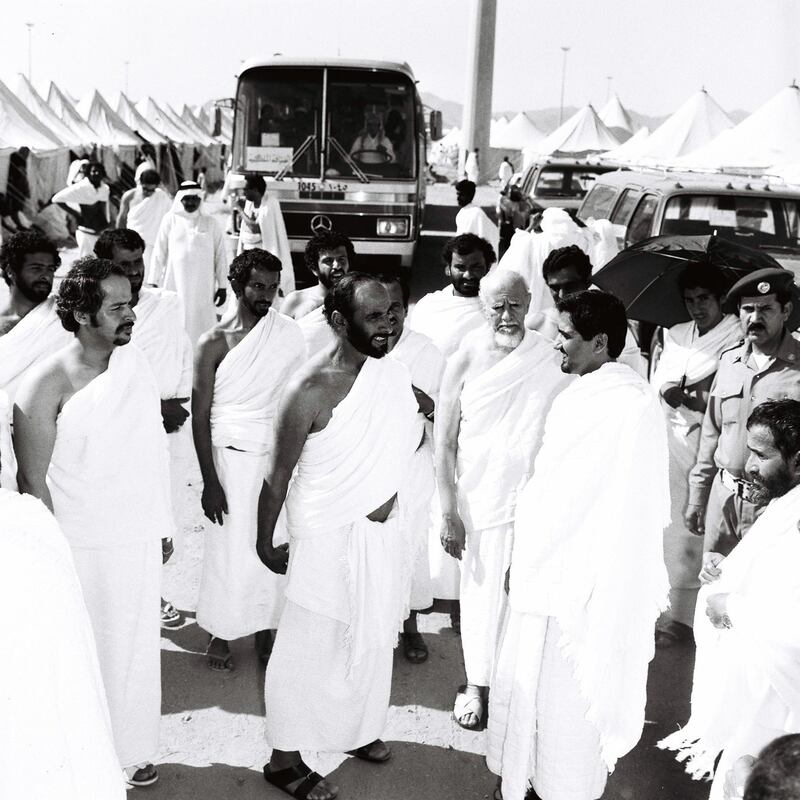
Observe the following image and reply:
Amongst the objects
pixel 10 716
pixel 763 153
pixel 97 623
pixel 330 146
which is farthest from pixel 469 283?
pixel 763 153

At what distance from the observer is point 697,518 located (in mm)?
4742

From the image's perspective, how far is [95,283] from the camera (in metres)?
3.52

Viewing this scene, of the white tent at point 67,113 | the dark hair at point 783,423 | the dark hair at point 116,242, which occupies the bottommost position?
the dark hair at point 783,423

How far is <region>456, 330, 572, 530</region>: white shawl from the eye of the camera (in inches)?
163

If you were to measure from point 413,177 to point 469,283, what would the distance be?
23.1ft

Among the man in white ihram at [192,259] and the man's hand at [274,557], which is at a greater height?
the man in white ihram at [192,259]

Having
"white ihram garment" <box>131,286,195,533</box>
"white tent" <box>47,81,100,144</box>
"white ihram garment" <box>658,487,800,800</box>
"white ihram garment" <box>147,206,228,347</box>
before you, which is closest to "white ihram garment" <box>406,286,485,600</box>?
"white ihram garment" <box>131,286,195,533</box>

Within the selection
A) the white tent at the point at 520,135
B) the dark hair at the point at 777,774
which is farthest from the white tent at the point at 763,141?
the white tent at the point at 520,135

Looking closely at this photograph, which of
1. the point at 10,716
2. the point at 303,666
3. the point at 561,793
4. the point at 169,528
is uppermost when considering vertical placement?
the point at 10,716

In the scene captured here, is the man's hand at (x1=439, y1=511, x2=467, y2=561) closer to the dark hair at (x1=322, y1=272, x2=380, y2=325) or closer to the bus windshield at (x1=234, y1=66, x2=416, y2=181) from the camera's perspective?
the dark hair at (x1=322, y1=272, x2=380, y2=325)

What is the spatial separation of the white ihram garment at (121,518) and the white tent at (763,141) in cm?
1404

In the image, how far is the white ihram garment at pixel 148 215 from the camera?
11.6m

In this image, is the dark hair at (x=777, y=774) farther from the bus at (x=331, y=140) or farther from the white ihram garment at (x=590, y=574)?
the bus at (x=331, y=140)

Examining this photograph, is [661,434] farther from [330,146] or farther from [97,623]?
[330,146]
